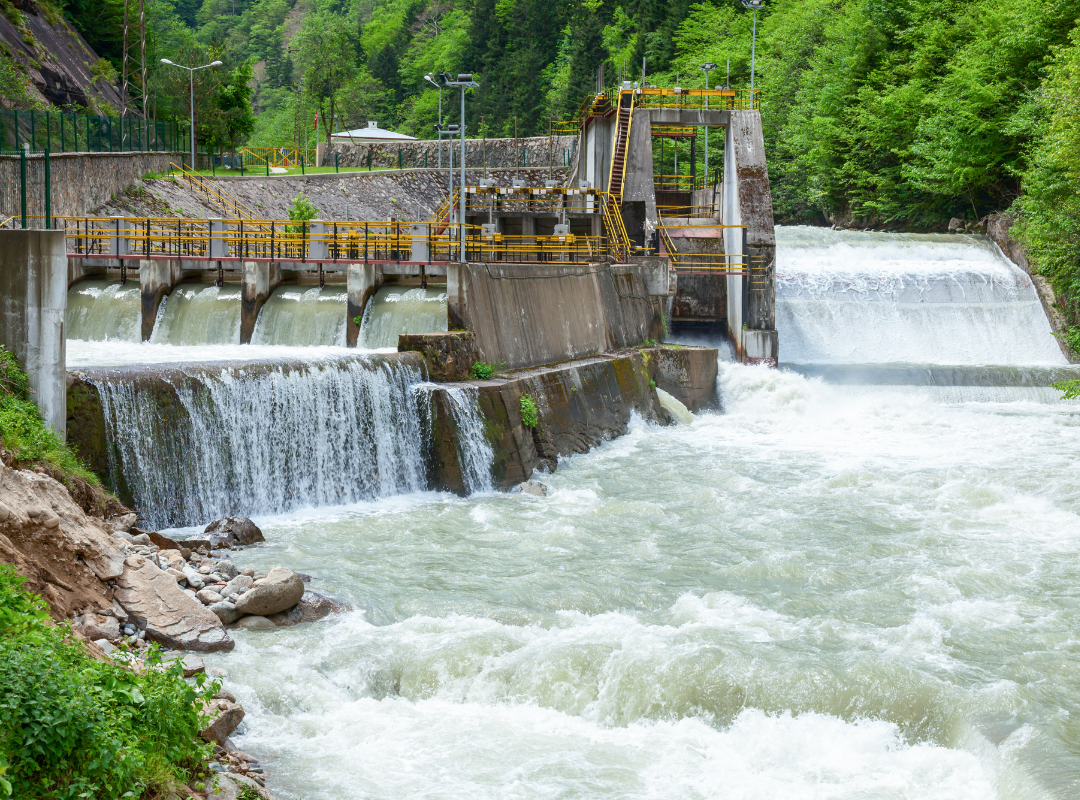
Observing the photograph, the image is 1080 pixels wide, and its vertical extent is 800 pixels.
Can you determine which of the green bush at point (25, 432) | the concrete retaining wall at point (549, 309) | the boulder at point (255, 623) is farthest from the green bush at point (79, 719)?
the concrete retaining wall at point (549, 309)

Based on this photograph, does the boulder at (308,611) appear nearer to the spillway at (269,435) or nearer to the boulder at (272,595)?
the boulder at (272,595)

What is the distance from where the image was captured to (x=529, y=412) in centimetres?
2003

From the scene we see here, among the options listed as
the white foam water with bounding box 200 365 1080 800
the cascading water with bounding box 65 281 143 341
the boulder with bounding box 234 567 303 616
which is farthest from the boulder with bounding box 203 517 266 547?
the cascading water with bounding box 65 281 143 341

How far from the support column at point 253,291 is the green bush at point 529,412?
6.99 m

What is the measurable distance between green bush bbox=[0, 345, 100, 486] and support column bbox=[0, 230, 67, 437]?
18 centimetres

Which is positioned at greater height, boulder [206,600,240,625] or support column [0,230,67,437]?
support column [0,230,67,437]

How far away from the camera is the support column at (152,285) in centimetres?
2380

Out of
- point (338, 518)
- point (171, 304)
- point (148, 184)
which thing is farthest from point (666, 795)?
point (148, 184)

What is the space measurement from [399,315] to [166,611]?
1269cm

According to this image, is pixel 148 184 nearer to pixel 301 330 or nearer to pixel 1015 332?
pixel 301 330

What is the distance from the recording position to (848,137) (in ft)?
166

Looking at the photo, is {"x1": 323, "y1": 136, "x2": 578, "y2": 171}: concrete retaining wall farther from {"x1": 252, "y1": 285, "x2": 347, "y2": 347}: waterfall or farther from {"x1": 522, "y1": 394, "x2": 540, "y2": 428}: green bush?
{"x1": 522, "y1": 394, "x2": 540, "y2": 428}: green bush

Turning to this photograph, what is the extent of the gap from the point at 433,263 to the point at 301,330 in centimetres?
320

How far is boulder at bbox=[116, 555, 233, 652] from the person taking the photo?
10.6 meters
